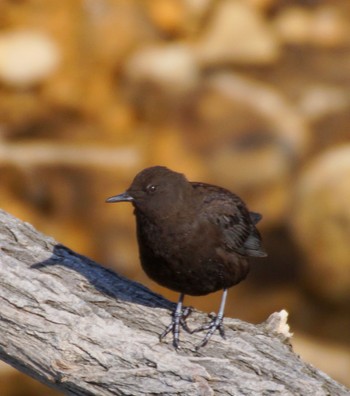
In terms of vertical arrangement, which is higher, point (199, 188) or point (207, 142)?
point (207, 142)

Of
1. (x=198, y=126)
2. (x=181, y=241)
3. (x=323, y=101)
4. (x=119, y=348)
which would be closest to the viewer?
(x=119, y=348)

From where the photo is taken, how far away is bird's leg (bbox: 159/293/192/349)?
4.88 meters

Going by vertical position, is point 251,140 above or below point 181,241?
above

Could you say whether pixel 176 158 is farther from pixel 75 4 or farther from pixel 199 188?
pixel 199 188

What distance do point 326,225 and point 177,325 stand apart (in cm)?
467

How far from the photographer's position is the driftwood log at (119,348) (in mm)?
4691

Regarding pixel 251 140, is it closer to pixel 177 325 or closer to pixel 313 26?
pixel 313 26

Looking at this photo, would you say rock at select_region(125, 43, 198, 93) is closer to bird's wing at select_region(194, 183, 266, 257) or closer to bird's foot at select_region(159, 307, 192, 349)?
bird's wing at select_region(194, 183, 266, 257)

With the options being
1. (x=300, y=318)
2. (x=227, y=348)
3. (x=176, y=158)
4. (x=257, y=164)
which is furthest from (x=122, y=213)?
(x=227, y=348)

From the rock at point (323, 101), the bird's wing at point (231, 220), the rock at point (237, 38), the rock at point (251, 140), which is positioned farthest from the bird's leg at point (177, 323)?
the rock at point (237, 38)

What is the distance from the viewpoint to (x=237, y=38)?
1096 cm

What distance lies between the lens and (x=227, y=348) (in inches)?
193

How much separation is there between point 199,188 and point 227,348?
1027mm

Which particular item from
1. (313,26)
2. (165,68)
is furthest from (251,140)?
(313,26)
